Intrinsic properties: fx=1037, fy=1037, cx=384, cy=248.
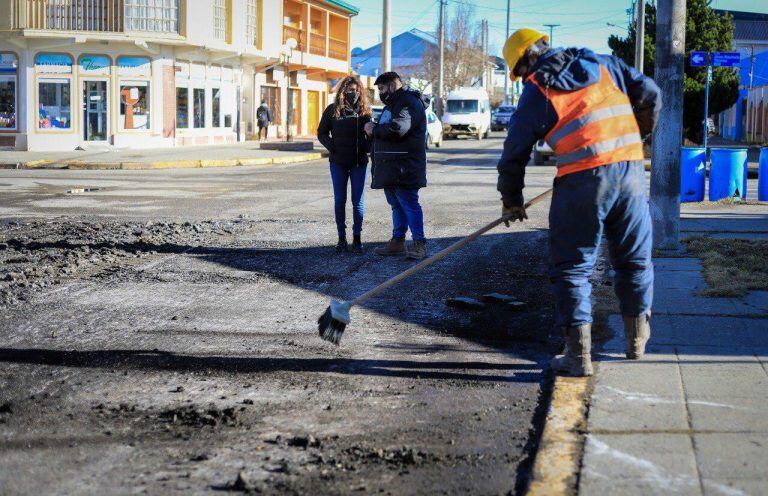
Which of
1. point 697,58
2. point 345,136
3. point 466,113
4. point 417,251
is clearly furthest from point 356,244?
point 466,113

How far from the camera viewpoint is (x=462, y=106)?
53688 millimetres

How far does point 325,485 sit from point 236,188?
52.7 feet

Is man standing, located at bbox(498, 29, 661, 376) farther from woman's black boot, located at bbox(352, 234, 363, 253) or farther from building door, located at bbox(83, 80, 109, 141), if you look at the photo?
building door, located at bbox(83, 80, 109, 141)

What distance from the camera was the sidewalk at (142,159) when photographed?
27781 mm

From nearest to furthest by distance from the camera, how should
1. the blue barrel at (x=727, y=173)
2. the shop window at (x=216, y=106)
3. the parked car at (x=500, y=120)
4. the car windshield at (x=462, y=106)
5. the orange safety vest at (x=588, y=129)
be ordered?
the orange safety vest at (x=588, y=129)
the blue barrel at (x=727, y=173)
the shop window at (x=216, y=106)
the car windshield at (x=462, y=106)
the parked car at (x=500, y=120)

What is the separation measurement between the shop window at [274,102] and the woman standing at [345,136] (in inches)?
1602

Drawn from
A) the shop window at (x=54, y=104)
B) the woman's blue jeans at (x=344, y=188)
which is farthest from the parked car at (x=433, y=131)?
the woman's blue jeans at (x=344, y=188)

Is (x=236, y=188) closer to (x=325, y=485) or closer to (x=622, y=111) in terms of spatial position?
(x=622, y=111)

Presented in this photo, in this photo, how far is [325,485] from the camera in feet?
12.7

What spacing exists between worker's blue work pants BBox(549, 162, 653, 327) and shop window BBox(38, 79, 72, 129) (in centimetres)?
3340

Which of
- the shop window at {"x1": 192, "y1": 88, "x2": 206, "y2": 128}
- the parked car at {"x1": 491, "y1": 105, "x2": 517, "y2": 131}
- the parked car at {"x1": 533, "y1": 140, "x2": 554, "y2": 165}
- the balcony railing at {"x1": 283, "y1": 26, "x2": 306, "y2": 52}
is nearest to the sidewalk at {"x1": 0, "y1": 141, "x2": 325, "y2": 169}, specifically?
the shop window at {"x1": 192, "y1": 88, "x2": 206, "y2": 128}

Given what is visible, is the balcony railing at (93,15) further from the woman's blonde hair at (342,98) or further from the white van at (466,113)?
the woman's blonde hair at (342,98)

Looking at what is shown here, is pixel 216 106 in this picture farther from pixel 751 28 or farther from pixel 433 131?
pixel 751 28

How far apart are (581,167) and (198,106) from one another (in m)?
38.2
